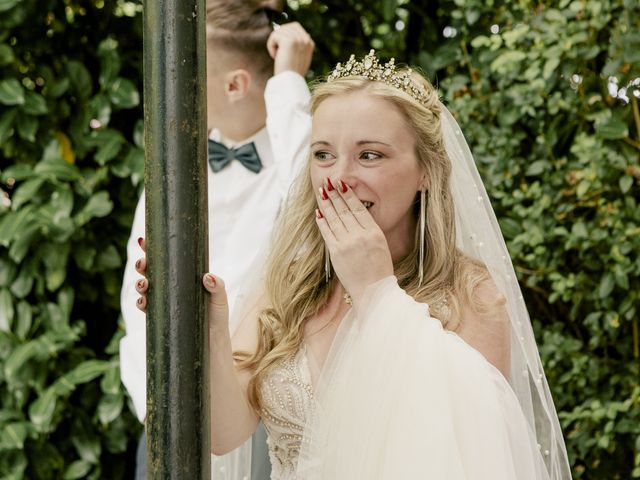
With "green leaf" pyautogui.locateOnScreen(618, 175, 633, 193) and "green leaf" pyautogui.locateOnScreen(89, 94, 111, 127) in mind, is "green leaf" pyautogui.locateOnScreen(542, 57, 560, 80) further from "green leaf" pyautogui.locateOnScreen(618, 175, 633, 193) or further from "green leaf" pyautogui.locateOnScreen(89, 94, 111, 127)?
"green leaf" pyautogui.locateOnScreen(89, 94, 111, 127)

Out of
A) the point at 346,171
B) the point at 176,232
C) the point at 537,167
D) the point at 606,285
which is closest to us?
the point at 176,232

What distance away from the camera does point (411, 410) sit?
2.05 m

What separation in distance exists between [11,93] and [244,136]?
1005 mm

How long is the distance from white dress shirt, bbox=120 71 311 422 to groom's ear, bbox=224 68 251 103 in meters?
0.13

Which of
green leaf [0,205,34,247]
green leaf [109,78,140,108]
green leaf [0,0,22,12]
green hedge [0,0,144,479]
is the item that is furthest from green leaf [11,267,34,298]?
green leaf [0,0,22,12]

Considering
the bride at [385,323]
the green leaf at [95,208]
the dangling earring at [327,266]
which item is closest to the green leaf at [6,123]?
the green leaf at [95,208]

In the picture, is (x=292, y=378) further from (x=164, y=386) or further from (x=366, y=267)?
(x=164, y=386)

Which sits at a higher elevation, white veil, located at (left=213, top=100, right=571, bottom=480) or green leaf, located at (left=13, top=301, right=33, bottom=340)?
green leaf, located at (left=13, top=301, right=33, bottom=340)

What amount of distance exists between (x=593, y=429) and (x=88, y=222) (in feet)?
6.52

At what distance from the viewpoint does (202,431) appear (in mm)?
1573

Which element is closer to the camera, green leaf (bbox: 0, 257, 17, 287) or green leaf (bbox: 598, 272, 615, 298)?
green leaf (bbox: 598, 272, 615, 298)

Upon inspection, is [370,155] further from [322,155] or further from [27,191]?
[27,191]

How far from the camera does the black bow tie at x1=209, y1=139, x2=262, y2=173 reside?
3406mm

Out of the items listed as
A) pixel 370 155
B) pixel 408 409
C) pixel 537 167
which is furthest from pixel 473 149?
pixel 408 409
